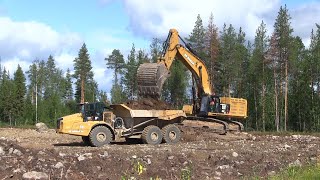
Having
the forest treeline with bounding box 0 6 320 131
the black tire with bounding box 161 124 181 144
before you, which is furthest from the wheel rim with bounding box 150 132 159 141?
the forest treeline with bounding box 0 6 320 131

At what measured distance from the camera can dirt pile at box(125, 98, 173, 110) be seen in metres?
22.5

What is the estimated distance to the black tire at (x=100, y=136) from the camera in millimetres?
20250

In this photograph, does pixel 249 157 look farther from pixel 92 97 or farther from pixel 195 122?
pixel 92 97

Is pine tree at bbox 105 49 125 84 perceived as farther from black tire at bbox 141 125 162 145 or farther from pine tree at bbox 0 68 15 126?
black tire at bbox 141 125 162 145

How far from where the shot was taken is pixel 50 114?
82.3 m

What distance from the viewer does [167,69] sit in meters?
24.5

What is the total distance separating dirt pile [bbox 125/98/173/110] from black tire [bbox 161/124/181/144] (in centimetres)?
101

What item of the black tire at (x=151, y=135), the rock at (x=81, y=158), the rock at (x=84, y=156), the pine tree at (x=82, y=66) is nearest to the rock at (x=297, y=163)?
the rock at (x=84, y=156)

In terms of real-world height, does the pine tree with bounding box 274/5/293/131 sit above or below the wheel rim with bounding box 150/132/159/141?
above

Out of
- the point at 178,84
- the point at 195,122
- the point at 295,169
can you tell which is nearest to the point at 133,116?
the point at 195,122

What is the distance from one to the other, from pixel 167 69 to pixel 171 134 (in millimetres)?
3541

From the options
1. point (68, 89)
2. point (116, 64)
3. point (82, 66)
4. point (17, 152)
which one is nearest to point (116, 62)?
point (116, 64)

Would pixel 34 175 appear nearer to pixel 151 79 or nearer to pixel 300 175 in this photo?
pixel 300 175

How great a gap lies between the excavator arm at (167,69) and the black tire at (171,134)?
1683 mm
